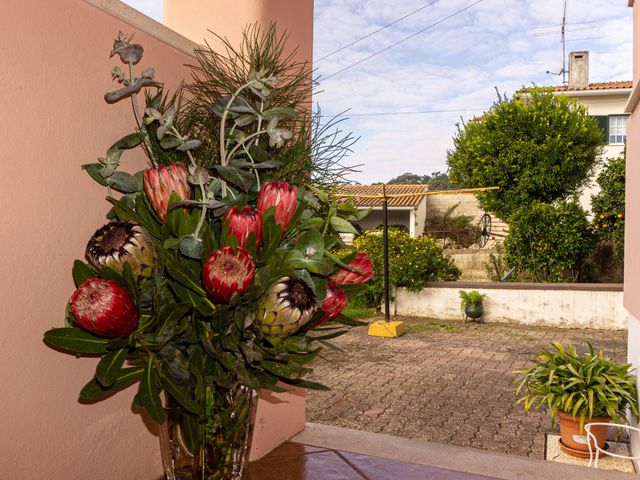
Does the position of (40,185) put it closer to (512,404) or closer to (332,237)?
(332,237)

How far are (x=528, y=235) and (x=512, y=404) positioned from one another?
18.7 ft

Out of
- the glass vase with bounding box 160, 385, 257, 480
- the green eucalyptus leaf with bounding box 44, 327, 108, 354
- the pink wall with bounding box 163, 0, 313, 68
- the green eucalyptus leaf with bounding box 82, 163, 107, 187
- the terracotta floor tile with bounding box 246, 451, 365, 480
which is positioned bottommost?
the terracotta floor tile with bounding box 246, 451, 365, 480

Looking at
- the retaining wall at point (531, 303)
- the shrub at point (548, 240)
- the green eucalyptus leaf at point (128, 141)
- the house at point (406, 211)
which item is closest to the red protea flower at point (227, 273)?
the green eucalyptus leaf at point (128, 141)

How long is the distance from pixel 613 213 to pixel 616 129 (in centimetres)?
808

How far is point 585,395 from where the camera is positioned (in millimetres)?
3502

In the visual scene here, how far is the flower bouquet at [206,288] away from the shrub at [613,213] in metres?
10.4

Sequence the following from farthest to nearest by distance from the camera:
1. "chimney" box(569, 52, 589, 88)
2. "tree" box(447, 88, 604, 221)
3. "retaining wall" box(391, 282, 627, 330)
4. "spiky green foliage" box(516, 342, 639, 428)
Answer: "chimney" box(569, 52, 589, 88)
"tree" box(447, 88, 604, 221)
"retaining wall" box(391, 282, 627, 330)
"spiky green foliage" box(516, 342, 639, 428)

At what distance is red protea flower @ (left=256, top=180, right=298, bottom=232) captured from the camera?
74 cm

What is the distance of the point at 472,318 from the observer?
30.2 feet

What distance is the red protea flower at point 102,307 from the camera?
2.10 ft

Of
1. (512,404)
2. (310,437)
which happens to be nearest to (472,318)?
(512,404)

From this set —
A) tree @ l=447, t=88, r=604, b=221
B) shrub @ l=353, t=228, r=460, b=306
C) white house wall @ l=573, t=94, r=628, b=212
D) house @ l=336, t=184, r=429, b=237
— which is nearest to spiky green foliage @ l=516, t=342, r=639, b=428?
shrub @ l=353, t=228, r=460, b=306

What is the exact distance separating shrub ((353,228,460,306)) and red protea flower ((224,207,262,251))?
8520 millimetres

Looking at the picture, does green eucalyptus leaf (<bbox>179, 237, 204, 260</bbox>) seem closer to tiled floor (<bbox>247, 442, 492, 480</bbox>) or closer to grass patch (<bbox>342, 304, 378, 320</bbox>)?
tiled floor (<bbox>247, 442, 492, 480</bbox>)
